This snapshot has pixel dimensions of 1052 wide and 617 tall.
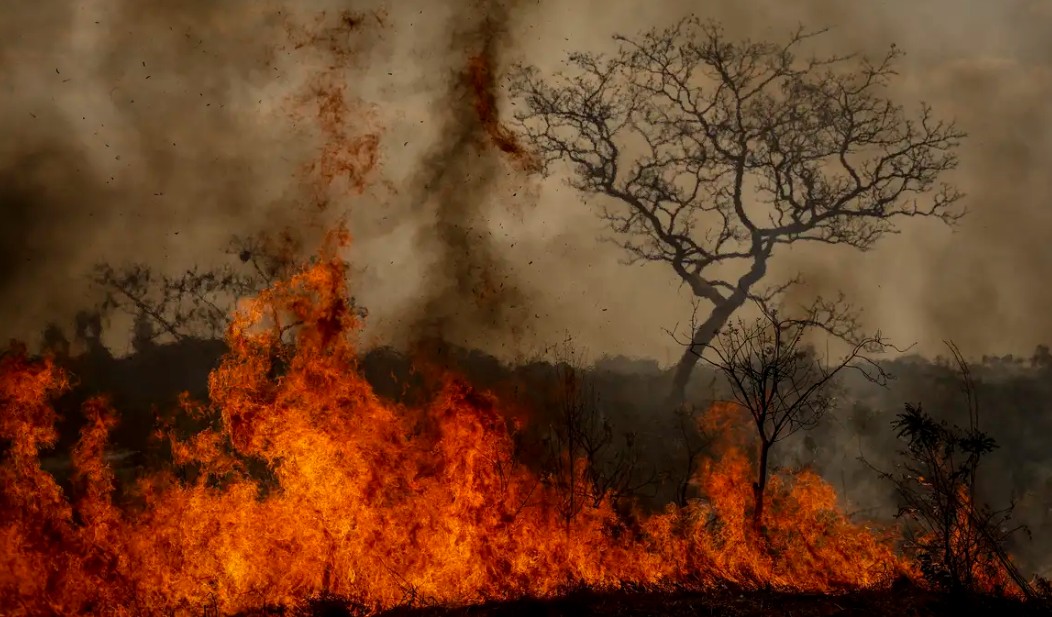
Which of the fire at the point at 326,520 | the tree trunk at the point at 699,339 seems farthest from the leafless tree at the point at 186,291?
the tree trunk at the point at 699,339

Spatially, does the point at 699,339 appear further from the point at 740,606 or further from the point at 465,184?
the point at 740,606

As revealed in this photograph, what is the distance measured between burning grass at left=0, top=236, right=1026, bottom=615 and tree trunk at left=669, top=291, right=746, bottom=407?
12.7ft

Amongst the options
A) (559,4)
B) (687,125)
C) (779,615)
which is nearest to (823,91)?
(687,125)

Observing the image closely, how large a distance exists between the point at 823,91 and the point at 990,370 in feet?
21.9

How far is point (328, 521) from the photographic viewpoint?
10945 millimetres

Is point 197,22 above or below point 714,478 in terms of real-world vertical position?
above

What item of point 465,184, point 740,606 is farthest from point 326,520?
point 465,184

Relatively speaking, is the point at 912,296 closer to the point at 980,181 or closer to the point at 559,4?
the point at 980,181

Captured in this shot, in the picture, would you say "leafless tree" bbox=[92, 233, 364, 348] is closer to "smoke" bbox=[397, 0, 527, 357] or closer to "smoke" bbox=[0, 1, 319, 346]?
"smoke" bbox=[0, 1, 319, 346]

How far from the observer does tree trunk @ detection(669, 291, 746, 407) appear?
16.0 meters

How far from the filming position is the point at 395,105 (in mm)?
14383

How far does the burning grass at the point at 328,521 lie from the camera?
10.5 meters

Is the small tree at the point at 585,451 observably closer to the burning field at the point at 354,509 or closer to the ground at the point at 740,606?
the burning field at the point at 354,509

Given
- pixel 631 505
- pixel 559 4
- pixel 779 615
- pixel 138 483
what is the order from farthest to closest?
pixel 559 4, pixel 631 505, pixel 138 483, pixel 779 615
